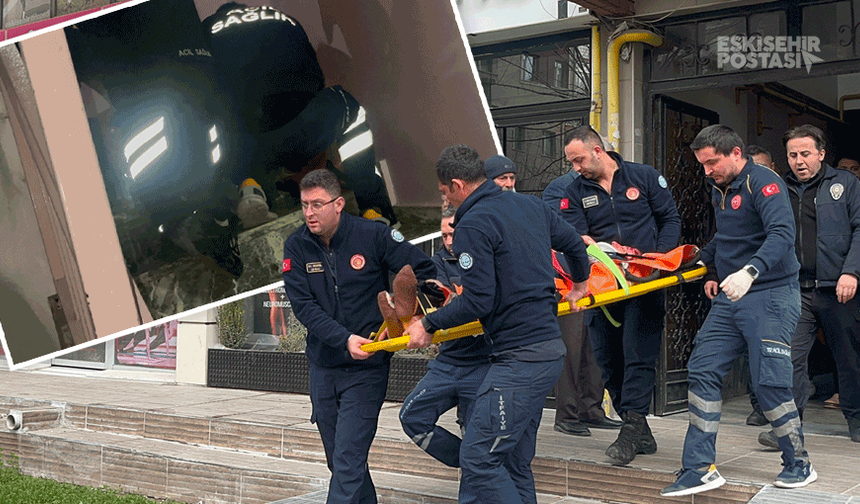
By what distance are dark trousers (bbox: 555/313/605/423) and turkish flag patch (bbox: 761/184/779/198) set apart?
2.34m

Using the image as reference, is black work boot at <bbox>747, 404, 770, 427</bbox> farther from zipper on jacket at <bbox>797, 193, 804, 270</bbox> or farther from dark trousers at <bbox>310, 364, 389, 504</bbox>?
dark trousers at <bbox>310, 364, 389, 504</bbox>

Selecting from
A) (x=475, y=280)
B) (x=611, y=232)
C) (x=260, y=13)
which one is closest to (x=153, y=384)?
(x=260, y=13)

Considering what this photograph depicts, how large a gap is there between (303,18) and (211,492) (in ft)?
14.0

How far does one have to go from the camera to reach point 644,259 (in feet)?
16.6

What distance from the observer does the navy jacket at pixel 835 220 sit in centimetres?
571

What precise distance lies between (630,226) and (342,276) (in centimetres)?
204

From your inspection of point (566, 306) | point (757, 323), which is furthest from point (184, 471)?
point (757, 323)

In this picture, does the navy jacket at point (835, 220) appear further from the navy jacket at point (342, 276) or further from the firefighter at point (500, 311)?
the navy jacket at point (342, 276)

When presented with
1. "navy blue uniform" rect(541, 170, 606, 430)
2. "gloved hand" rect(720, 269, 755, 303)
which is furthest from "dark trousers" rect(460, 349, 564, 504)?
"navy blue uniform" rect(541, 170, 606, 430)

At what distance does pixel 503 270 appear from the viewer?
12.5 feet

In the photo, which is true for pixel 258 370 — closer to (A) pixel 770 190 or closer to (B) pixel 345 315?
(B) pixel 345 315

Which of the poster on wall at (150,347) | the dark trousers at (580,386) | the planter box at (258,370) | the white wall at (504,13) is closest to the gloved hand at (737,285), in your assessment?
the dark trousers at (580,386)

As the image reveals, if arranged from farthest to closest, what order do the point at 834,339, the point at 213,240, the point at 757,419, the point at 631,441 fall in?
the point at 213,240, the point at 757,419, the point at 834,339, the point at 631,441
